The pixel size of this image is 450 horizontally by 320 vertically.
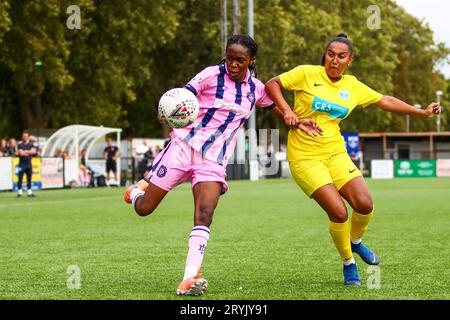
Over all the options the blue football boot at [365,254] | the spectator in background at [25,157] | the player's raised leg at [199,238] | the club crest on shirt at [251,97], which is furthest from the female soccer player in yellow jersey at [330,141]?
the spectator in background at [25,157]

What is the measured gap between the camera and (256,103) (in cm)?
870

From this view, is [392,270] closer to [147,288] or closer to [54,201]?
[147,288]

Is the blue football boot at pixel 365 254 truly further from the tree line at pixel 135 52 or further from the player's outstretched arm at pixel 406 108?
the tree line at pixel 135 52

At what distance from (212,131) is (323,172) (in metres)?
1.08

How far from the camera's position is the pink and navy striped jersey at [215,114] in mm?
8328

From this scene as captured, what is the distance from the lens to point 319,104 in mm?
8734

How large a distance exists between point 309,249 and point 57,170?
26078mm

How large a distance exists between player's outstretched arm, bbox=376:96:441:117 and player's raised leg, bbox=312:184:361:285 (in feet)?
3.22

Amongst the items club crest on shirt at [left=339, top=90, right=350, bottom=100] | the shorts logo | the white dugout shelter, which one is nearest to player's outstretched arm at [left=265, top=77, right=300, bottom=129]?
A: club crest on shirt at [left=339, top=90, right=350, bottom=100]

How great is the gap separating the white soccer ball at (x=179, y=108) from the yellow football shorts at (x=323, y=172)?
1.26 meters

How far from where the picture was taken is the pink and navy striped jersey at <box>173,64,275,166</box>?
328 inches

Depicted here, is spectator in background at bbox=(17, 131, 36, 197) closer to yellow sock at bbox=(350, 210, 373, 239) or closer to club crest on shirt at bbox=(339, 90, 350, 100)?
yellow sock at bbox=(350, 210, 373, 239)
